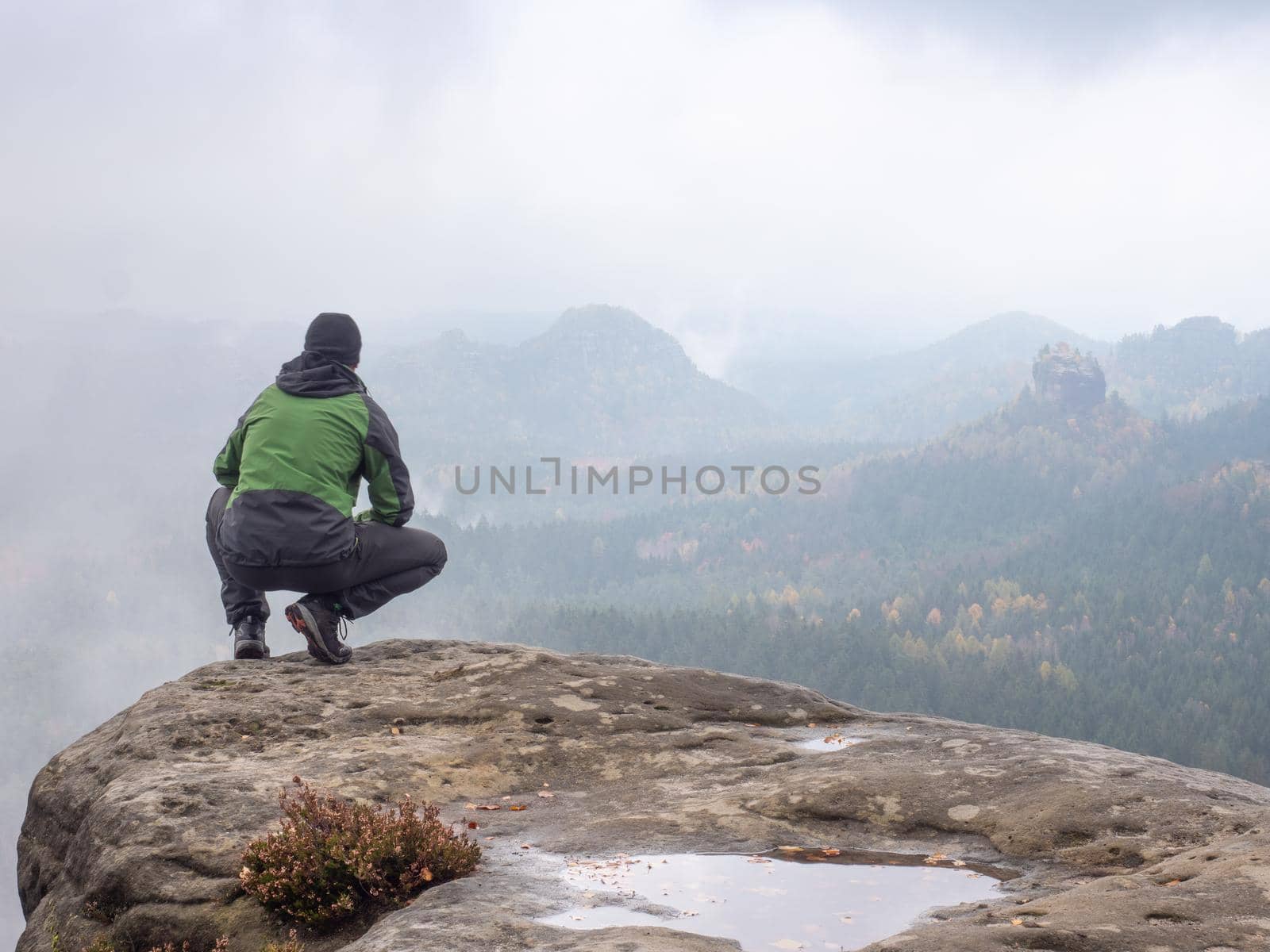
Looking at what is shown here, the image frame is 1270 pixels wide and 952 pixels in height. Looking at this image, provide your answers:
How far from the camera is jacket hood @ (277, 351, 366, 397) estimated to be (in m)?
9.97

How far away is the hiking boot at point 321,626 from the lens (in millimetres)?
10539

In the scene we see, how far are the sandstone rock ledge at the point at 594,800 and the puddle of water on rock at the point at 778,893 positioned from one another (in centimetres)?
21

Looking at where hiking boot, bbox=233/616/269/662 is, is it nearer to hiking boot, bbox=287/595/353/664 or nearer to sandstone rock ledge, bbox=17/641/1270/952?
sandstone rock ledge, bbox=17/641/1270/952

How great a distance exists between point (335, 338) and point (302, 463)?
128cm

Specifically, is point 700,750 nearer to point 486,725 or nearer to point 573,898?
point 486,725

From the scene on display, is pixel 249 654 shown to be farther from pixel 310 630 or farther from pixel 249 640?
pixel 310 630

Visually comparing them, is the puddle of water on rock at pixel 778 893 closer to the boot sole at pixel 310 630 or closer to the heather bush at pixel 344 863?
the heather bush at pixel 344 863

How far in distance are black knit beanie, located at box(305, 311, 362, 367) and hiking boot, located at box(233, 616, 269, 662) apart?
295cm

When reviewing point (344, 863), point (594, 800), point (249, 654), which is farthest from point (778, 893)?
point (249, 654)

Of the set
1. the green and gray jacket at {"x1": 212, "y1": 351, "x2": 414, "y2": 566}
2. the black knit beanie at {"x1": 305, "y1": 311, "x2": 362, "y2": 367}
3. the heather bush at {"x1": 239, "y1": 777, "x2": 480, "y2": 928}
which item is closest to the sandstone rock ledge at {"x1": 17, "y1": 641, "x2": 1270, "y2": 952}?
the heather bush at {"x1": 239, "y1": 777, "x2": 480, "y2": 928}

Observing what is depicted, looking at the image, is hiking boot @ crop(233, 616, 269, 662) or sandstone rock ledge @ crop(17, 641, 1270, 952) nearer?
sandstone rock ledge @ crop(17, 641, 1270, 952)

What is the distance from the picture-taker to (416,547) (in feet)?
36.0

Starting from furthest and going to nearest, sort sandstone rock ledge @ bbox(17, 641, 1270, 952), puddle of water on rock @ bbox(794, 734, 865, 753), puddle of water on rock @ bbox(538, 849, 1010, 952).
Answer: puddle of water on rock @ bbox(794, 734, 865, 753), puddle of water on rock @ bbox(538, 849, 1010, 952), sandstone rock ledge @ bbox(17, 641, 1270, 952)

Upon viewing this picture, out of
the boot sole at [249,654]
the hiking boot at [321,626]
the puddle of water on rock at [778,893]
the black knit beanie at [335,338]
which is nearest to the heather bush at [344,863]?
the puddle of water on rock at [778,893]
